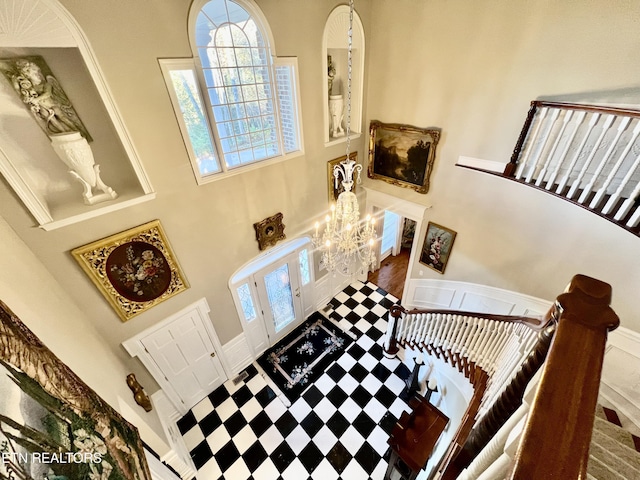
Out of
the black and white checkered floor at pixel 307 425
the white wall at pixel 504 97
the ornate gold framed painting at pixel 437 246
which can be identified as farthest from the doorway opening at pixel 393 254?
the white wall at pixel 504 97

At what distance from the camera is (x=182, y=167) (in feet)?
9.58

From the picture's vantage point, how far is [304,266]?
17.3ft

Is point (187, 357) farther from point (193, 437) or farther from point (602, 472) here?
point (602, 472)

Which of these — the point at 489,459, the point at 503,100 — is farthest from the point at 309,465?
the point at 503,100

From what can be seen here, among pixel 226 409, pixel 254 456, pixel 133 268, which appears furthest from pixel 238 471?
pixel 133 268

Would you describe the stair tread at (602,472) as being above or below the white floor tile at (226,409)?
above

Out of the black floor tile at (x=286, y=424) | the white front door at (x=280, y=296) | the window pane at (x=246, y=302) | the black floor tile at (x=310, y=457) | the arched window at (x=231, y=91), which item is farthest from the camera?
the white front door at (x=280, y=296)

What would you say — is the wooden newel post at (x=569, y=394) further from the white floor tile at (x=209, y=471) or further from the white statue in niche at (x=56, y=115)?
the white floor tile at (x=209, y=471)

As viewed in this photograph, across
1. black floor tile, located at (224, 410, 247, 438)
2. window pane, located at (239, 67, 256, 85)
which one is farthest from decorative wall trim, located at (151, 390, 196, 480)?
window pane, located at (239, 67, 256, 85)

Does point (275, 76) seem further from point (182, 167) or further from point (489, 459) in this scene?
point (489, 459)

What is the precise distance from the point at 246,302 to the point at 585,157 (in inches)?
190

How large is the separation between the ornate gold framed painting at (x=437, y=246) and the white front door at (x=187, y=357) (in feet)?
12.9

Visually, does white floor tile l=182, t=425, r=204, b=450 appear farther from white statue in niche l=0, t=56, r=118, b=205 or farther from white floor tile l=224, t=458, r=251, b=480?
white statue in niche l=0, t=56, r=118, b=205

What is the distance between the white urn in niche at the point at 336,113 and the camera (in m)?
4.24
